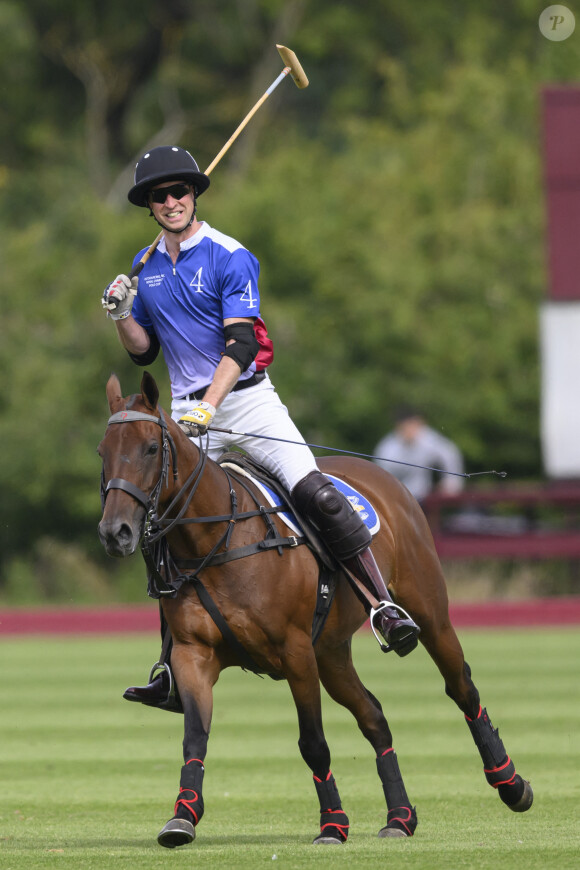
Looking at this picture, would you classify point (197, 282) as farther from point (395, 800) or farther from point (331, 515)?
point (395, 800)

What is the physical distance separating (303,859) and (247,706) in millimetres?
5892

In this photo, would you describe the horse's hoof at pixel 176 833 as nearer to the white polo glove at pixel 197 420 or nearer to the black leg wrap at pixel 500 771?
the white polo glove at pixel 197 420

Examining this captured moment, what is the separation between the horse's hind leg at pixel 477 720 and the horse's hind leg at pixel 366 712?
36cm

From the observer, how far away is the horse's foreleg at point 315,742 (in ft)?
18.0

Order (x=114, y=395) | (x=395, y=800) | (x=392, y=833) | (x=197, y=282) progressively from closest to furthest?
(x=114, y=395), (x=197, y=282), (x=392, y=833), (x=395, y=800)

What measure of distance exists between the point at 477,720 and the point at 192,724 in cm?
160

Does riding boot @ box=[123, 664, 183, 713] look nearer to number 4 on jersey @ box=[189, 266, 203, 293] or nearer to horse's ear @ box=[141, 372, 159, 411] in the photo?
horse's ear @ box=[141, 372, 159, 411]

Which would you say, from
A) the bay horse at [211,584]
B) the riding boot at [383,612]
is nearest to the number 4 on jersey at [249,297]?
the bay horse at [211,584]

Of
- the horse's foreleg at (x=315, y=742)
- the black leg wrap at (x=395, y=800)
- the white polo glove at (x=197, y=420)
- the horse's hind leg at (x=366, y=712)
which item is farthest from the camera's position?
the horse's hind leg at (x=366, y=712)

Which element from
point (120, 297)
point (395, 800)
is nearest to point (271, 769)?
point (395, 800)

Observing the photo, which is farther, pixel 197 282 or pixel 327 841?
pixel 197 282

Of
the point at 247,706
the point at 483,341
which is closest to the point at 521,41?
the point at 483,341

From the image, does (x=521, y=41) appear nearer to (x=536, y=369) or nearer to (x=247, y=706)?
(x=536, y=369)

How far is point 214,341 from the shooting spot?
18.9 ft
